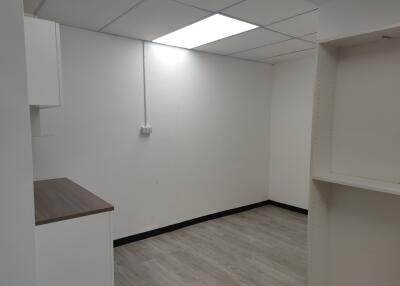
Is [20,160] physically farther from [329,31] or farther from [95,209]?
[329,31]

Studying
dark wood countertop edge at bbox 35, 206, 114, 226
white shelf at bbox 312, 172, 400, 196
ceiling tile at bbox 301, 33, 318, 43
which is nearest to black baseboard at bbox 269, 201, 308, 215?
white shelf at bbox 312, 172, 400, 196

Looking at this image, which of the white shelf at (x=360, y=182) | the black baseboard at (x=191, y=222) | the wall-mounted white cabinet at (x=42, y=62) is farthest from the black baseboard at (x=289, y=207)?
the wall-mounted white cabinet at (x=42, y=62)

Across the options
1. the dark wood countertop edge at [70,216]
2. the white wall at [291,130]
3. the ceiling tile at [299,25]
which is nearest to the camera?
the dark wood countertop edge at [70,216]

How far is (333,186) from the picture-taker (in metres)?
2.35

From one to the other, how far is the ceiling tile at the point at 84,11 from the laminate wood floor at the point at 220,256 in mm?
2508

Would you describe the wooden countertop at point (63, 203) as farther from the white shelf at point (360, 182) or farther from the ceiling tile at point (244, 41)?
the ceiling tile at point (244, 41)

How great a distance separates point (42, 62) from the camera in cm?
173

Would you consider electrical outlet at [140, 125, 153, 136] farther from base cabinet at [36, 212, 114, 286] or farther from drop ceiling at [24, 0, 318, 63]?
base cabinet at [36, 212, 114, 286]

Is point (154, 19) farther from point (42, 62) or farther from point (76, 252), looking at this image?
point (76, 252)

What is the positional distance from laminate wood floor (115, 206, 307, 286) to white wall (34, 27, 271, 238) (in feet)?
1.09

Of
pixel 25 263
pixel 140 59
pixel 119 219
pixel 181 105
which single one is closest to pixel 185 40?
pixel 140 59

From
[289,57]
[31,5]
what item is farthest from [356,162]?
[31,5]

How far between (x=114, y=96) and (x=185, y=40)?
3.59ft

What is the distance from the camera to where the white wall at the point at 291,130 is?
433cm
